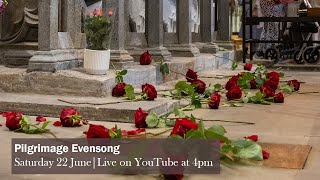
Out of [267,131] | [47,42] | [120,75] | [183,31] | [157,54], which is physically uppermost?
[183,31]

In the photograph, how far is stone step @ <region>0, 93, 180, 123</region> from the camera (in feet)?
11.2

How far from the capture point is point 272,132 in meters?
3.12

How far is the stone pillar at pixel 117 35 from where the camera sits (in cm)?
439

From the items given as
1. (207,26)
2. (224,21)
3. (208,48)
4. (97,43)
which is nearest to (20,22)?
(97,43)

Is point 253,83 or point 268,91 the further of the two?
point 253,83

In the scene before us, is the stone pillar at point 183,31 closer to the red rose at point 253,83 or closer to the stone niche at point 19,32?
the red rose at point 253,83

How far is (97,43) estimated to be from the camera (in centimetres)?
391

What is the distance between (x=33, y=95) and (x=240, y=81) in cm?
178

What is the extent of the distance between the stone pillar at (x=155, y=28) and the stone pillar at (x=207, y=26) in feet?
7.40

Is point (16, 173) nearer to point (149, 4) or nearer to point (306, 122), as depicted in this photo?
point (306, 122)

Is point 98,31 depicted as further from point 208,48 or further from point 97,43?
point 208,48

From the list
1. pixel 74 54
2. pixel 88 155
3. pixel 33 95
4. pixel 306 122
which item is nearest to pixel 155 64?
pixel 74 54

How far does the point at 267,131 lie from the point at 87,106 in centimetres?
104

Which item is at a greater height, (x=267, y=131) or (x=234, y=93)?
(x=234, y=93)
